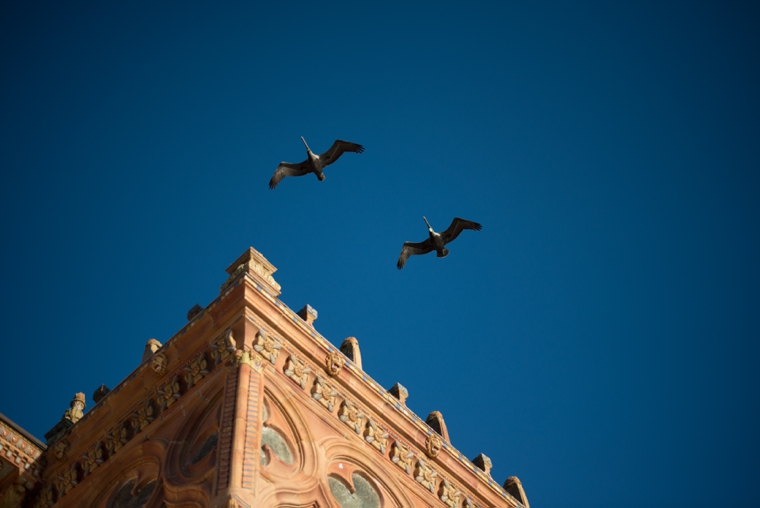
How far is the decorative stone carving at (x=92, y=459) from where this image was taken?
86.3 feet

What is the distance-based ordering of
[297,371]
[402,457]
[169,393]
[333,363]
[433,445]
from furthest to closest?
[433,445] → [402,457] → [333,363] → [169,393] → [297,371]

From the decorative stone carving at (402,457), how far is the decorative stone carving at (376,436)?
302mm

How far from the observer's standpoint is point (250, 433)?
886 inches

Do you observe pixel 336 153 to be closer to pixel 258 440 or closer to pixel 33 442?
pixel 33 442

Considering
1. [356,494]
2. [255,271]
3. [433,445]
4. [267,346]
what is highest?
[255,271]

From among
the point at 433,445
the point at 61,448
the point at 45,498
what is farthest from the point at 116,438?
the point at 433,445

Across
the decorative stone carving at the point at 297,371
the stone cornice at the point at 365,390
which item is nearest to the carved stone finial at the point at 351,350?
the stone cornice at the point at 365,390

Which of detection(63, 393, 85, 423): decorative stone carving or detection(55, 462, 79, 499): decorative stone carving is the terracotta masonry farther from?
detection(63, 393, 85, 423): decorative stone carving

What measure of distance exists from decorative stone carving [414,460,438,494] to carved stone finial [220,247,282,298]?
5232 millimetres

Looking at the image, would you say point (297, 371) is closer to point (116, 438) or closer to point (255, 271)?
point (255, 271)

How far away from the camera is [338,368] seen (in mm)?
26047

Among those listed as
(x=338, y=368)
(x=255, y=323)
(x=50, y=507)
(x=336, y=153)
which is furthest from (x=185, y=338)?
(x=336, y=153)

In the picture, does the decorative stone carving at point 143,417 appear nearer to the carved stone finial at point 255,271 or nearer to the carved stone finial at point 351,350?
the carved stone finial at point 255,271

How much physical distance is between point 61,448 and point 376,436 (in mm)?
7501
